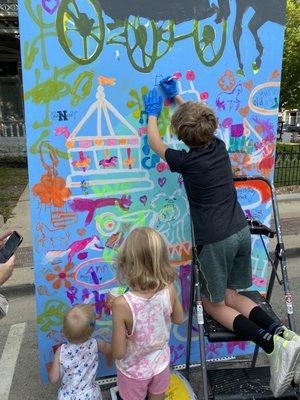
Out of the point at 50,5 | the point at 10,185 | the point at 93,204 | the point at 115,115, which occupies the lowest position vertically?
the point at 10,185

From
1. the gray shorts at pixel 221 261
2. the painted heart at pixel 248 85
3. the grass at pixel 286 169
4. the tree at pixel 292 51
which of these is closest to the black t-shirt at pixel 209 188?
the gray shorts at pixel 221 261

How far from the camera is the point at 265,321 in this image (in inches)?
89.1

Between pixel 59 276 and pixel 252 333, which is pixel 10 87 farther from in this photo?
pixel 252 333

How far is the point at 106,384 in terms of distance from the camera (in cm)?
281

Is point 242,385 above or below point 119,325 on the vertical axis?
below

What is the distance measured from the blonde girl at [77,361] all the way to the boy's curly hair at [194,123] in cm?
110

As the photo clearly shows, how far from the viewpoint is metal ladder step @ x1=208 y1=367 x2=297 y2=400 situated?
222cm

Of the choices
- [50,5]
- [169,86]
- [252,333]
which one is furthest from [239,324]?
[50,5]

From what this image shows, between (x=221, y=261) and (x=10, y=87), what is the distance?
13.2 metres

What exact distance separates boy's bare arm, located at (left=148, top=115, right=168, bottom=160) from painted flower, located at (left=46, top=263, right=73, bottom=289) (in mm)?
885

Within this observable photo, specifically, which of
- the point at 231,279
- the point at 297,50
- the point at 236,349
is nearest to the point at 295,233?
the point at 236,349

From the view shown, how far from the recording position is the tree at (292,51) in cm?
1825

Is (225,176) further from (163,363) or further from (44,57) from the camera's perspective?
Result: (44,57)

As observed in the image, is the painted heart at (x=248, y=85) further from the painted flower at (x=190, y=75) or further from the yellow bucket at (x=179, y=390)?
the yellow bucket at (x=179, y=390)
